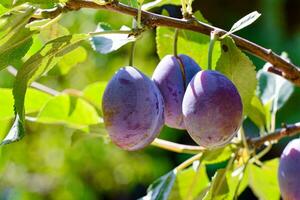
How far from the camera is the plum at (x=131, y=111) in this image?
1.73 feet

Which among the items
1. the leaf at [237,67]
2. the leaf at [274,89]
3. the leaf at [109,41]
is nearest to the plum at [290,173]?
the leaf at [237,67]

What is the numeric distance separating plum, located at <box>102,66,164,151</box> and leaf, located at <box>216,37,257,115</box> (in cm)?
7

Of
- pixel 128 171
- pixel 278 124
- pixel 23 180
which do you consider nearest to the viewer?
pixel 23 180

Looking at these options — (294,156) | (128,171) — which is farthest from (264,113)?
(128,171)

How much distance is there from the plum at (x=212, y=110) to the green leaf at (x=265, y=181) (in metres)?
0.33

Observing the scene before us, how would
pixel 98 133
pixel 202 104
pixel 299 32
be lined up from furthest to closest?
pixel 299 32
pixel 98 133
pixel 202 104

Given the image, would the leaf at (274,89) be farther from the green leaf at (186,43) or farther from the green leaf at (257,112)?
the green leaf at (186,43)

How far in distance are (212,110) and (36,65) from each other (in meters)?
0.14

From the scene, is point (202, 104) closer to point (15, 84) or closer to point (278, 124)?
point (15, 84)

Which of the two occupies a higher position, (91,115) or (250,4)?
(91,115)

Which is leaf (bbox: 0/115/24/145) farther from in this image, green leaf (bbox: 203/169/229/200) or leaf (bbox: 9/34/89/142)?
green leaf (bbox: 203/169/229/200)

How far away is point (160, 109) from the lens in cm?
54

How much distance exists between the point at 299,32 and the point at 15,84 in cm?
301

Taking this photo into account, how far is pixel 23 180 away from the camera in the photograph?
5.88 feet
